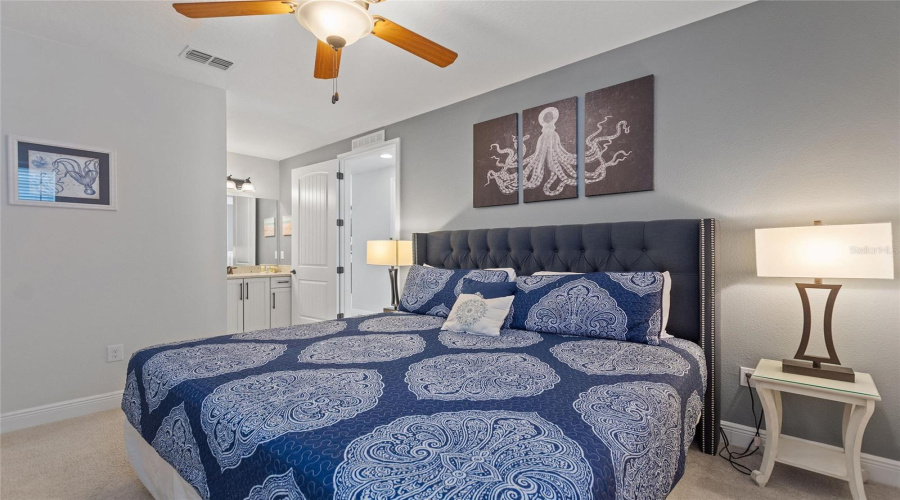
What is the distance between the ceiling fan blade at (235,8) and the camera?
1.63 m

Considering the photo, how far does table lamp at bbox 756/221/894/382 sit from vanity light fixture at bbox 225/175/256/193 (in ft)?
17.8

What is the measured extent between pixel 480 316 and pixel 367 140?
2.90 meters

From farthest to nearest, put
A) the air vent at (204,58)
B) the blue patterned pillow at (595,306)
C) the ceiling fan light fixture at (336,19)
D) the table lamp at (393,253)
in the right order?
1. the table lamp at (393,253)
2. the air vent at (204,58)
3. the blue patterned pillow at (595,306)
4. the ceiling fan light fixture at (336,19)

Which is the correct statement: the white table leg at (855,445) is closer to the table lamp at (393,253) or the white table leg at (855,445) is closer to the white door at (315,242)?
the table lamp at (393,253)

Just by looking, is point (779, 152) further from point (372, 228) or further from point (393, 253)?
point (372, 228)

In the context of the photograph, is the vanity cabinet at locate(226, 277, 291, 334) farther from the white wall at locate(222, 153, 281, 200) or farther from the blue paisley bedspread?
the blue paisley bedspread

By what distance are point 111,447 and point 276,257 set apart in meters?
3.47

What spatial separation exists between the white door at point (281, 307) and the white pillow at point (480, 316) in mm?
3488

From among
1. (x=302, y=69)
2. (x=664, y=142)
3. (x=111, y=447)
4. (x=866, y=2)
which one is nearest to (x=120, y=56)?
(x=302, y=69)

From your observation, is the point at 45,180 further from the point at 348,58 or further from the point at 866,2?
the point at 866,2

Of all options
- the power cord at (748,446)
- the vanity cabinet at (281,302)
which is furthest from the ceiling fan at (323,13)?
the vanity cabinet at (281,302)

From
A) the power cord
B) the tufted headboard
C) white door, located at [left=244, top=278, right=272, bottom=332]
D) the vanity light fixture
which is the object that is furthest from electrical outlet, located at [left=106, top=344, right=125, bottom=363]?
the power cord

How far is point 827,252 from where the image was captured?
1.73 meters

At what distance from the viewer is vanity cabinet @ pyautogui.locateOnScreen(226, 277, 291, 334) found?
4594mm
